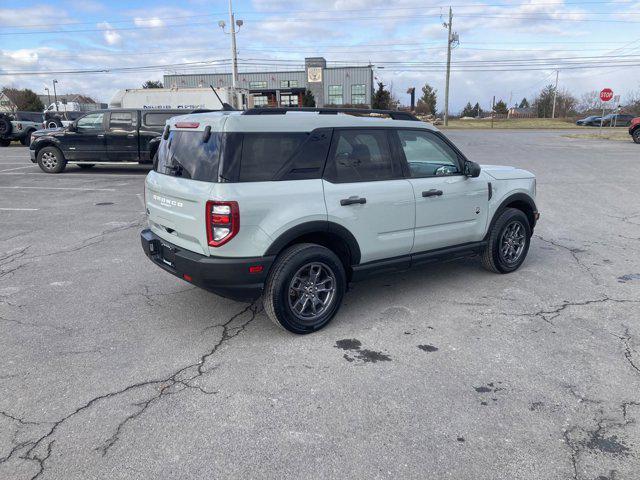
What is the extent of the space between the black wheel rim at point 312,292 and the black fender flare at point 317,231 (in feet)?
0.87

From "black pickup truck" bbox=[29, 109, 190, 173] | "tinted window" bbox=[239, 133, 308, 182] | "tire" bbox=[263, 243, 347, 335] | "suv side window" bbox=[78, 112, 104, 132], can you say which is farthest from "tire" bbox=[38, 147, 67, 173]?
"tire" bbox=[263, 243, 347, 335]

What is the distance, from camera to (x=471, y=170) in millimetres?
4988

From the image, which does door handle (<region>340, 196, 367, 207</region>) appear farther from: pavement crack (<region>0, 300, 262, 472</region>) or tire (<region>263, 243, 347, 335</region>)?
pavement crack (<region>0, 300, 262, 472</region>)

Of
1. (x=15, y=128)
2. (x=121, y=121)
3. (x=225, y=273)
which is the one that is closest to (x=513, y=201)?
(x=225, y=273)

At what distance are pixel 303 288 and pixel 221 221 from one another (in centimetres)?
94

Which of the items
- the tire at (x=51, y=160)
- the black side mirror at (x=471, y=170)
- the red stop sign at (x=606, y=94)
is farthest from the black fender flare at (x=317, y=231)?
the red stop sign at (x=606, y=94)

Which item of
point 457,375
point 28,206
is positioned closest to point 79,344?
point 457,375

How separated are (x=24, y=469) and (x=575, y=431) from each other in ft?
10.2

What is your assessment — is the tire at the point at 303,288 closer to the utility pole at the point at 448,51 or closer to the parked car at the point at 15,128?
the parked car at the point at 15,128

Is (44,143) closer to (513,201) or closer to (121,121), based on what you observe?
(121,121)

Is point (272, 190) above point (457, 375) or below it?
above

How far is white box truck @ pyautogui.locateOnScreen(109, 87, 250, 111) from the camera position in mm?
24109

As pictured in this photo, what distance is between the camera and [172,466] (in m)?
2.60

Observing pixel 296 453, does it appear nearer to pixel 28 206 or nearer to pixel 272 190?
pixel 272 190
